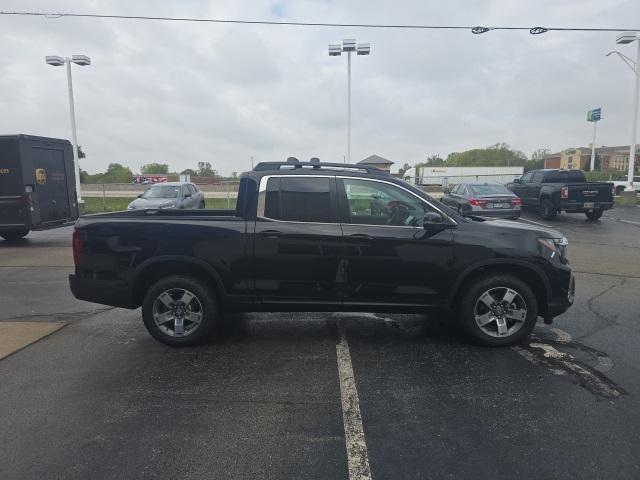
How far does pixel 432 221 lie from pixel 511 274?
1.02m

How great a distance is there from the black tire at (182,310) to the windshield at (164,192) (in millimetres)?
14135

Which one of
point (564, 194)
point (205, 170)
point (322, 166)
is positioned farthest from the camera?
point (205, 170)

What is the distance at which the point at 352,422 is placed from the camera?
347 cm

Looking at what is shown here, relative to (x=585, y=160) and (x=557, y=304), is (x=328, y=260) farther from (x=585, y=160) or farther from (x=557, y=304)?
(x=585, y=160)

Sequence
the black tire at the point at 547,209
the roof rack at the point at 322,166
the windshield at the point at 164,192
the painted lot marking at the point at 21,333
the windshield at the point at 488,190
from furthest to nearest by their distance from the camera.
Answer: the windshield at the point at 164,192 < the black tire at the point at 547,209 < the windshield at the point at 488,190 < the roof rack at the point at 322,166 < the painted lot marking at the point at 21,333

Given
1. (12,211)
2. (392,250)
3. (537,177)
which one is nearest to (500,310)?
(392,250)

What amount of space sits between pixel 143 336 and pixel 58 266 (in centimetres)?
533

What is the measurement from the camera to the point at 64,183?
42.7 ft

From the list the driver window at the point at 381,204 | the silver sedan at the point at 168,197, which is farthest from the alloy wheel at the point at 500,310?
the silver sedan at the point at 168,197

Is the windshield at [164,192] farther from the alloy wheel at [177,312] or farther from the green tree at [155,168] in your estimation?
the green tree at [155,168]

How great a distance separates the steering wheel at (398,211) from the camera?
487cm

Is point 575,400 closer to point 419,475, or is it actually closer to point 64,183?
point 419,475

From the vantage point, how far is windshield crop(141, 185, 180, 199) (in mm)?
18403

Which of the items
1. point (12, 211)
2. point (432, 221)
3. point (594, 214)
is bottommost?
point (594, 214)
